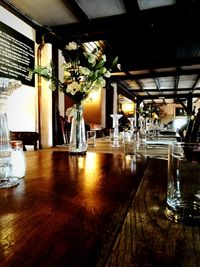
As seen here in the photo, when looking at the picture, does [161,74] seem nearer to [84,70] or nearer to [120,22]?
[120,22]

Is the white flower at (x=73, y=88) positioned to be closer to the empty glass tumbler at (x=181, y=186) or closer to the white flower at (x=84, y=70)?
the white flower at (x=84, y=70)

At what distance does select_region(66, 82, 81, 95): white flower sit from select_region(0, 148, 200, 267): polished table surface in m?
0.91

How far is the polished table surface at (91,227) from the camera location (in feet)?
1.25

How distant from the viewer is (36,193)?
752 mm

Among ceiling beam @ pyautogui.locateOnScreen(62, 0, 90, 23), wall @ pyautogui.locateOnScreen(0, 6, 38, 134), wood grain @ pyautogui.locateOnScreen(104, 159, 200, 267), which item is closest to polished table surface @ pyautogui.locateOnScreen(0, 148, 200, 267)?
wood grain @ pyautogui.locateOnScreen(104, 159, 200, 267)

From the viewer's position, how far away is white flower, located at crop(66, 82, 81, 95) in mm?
1673

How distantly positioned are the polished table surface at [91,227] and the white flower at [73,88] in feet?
2.99

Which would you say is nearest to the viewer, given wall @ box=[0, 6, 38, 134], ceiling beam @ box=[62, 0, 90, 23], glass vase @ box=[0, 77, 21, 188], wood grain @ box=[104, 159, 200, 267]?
wood grain @ box=[104, 159, 200, 267]

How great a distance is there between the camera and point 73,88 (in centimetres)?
168

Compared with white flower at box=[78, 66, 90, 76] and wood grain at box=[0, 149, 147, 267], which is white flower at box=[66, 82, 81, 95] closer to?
white flower at box=[78, 66, 90, 76]

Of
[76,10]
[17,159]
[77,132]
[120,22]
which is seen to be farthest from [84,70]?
[120,22]

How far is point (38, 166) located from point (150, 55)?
5674mm

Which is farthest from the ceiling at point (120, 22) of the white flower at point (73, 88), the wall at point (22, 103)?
the white flower at point (73, 88)

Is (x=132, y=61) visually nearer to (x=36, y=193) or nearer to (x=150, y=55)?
(x=150, y=55)
